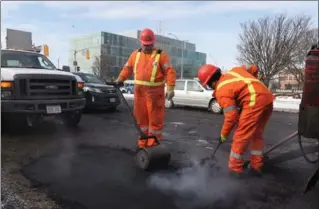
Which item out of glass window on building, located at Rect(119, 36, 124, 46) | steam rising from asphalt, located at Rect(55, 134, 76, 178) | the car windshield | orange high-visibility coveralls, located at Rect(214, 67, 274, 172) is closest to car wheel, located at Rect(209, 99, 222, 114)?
the car windshield

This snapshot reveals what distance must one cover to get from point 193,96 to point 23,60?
8.56m

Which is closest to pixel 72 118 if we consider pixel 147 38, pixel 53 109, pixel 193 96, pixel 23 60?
pixel 53 109

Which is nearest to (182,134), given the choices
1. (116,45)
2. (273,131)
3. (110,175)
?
(273,131)

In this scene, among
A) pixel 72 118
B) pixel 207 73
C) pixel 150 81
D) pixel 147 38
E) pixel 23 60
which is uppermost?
pixel 147 38

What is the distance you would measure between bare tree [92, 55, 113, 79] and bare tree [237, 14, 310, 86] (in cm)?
3194

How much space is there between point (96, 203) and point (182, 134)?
4.56 meters

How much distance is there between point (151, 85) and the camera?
5418 millimetres

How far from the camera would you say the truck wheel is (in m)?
8.55

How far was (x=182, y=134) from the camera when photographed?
26.2 ft

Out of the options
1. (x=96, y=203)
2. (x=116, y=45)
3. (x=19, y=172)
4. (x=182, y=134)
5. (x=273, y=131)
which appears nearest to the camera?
(x=96, y=203)

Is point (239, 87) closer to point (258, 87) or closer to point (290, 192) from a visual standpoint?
point (258, 87)

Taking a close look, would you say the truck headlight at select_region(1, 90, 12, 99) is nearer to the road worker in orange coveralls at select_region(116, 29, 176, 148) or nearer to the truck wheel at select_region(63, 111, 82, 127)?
the truck wheel at select_region(63, 111, 82, 127)

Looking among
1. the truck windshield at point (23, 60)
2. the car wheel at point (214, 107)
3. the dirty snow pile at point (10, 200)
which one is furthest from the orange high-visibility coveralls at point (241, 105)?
the car wheel at point (214, 107)

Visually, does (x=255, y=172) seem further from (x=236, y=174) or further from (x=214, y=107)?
(x=214, y=107)
